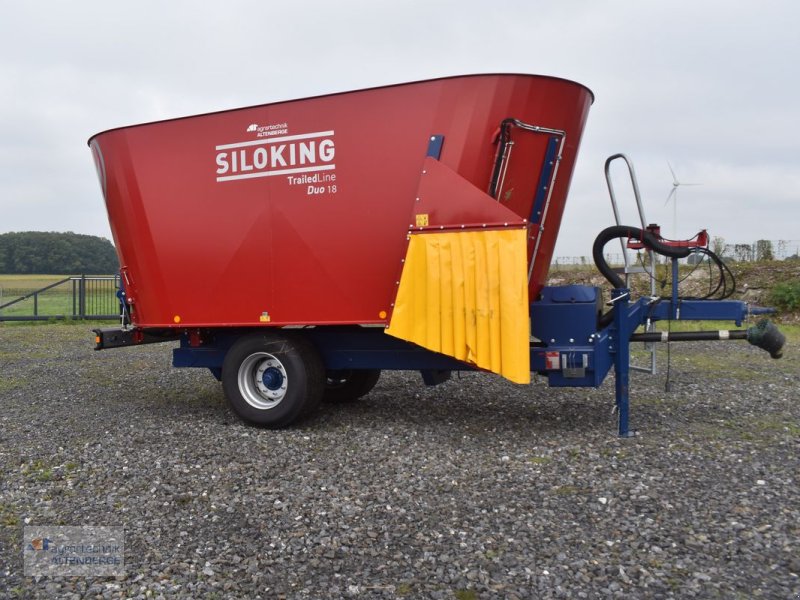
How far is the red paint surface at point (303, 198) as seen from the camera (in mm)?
5406

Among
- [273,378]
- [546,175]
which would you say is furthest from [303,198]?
[546,175]

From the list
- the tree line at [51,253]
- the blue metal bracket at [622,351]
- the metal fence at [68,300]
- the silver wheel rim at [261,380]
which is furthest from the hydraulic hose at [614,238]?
the tree line at [51,253]

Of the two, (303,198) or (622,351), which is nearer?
(622,351)

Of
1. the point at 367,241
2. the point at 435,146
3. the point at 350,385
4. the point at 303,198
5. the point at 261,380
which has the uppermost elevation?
the point at 435,146

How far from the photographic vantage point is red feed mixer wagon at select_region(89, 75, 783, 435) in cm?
529

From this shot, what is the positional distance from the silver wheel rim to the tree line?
1223 inches

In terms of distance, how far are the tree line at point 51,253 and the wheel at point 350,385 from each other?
100 ft

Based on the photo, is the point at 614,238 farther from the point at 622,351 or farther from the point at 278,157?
the point at 278,157

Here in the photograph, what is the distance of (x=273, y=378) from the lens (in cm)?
632

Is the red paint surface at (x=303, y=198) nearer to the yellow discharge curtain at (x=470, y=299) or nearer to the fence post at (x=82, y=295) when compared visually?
the yellow discharge curtain at (x=470, y=299)

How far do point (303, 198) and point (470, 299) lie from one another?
1812mm

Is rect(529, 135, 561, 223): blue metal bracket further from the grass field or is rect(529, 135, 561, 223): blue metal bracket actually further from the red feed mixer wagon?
the grass field

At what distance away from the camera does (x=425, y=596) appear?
121 inches

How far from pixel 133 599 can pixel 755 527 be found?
326 centimetres
